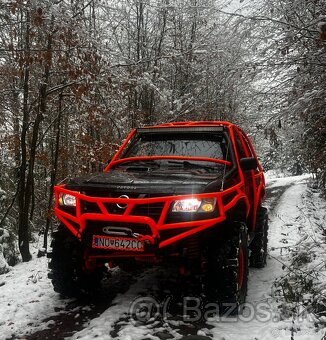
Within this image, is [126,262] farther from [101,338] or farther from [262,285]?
[262,285]

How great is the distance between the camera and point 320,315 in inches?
161

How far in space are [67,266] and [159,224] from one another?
1.35 meters

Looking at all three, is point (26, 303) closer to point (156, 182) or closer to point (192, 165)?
point (156, 182)

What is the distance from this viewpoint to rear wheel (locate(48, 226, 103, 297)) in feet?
14.7

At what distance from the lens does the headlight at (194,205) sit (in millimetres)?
3875

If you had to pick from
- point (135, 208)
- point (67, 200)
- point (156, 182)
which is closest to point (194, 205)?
point (156, 182)

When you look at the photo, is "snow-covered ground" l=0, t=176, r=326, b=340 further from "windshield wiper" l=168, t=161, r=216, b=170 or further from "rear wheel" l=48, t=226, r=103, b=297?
"windshield wiper" l=168, t=161, r=216, b=170

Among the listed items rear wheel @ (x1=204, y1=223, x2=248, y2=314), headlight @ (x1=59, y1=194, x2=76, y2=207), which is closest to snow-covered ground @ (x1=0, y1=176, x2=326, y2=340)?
rear wheel @ (x1=204, y1=223, x2=248, y2=314)

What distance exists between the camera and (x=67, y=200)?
4422mm

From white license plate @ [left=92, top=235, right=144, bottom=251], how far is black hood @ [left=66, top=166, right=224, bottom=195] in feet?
1.61

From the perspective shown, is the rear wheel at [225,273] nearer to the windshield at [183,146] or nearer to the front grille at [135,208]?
the front grille at [135,208]

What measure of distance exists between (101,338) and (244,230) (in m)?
1.96

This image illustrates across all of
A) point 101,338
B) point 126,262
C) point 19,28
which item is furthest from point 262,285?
point 19,28

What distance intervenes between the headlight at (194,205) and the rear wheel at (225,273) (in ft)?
1.49
